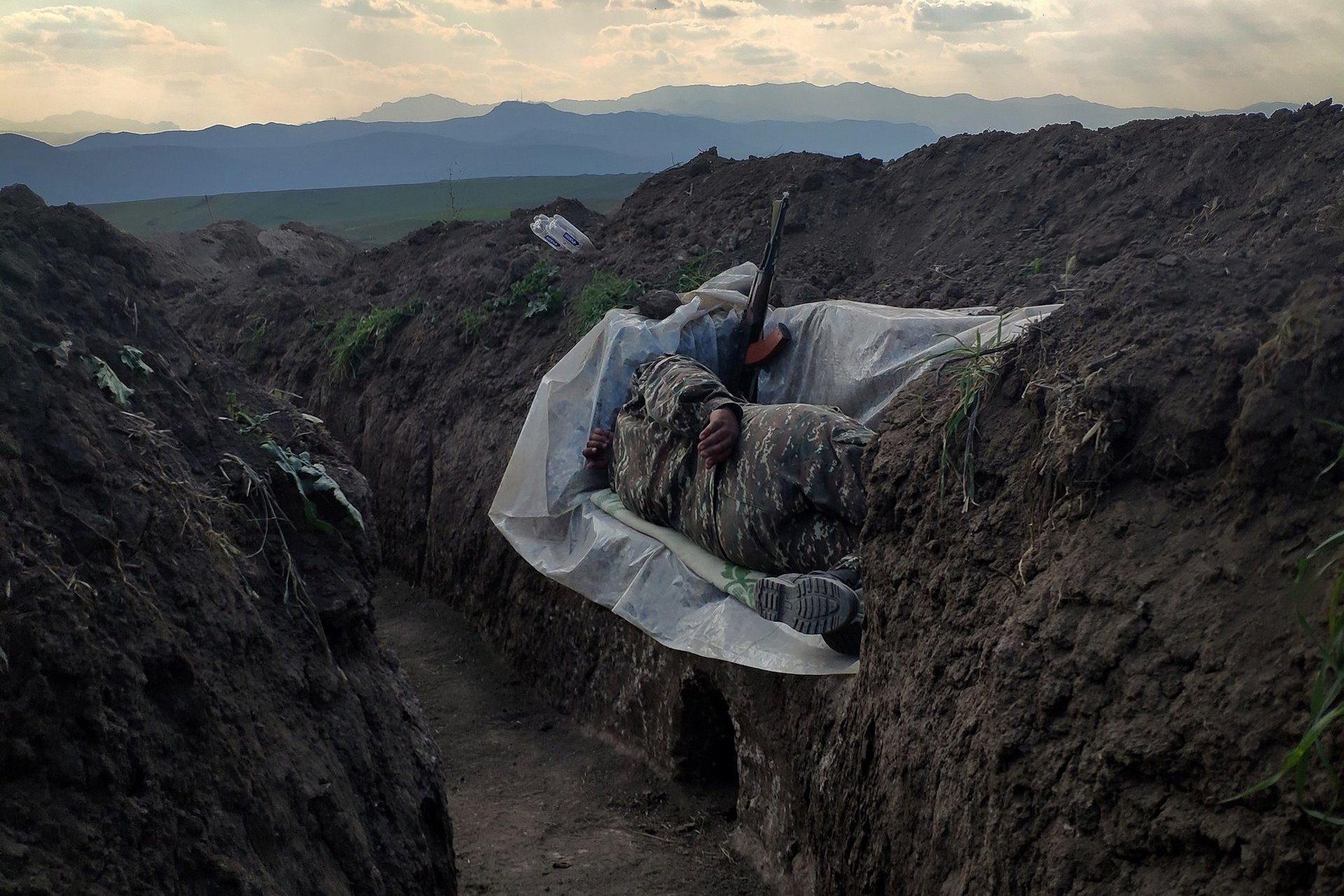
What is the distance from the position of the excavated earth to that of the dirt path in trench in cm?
14

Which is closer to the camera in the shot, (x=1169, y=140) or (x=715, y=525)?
(x=715, y=525)

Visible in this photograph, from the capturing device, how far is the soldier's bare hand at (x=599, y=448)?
489 cm

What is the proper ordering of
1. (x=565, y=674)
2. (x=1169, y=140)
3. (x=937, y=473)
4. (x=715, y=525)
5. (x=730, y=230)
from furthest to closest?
1. (x=730, y=230)
2. (x=1169, y=140)
3. (x=565, y=674)
4. (x=715, y=525)
5. (x=937, y=473)

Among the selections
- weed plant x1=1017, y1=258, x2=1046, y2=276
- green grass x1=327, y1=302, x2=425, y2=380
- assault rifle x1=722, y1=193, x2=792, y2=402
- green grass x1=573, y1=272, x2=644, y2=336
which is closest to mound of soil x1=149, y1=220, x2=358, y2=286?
green grass x1=327, y1=302, x2=425, y2=380

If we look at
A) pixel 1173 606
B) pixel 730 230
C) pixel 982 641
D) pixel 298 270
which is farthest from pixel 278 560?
pixel 298 270

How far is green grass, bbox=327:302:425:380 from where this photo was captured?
7.68 metres

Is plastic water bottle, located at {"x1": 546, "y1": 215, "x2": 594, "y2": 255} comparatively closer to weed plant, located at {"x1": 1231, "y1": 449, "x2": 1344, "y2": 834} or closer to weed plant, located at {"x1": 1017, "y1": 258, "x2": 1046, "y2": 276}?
weed plant, located at {"x1": 1017, "y1": 258, "x2": 1046, "y2": 276}

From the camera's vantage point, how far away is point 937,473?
113 inches

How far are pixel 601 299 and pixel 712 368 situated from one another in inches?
55.6

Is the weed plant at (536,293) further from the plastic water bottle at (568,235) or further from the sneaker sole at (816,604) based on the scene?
the sneaker sole at (816,604)

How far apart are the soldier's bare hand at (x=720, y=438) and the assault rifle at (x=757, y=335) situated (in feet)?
3.10

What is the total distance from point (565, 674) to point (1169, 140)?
4.04m

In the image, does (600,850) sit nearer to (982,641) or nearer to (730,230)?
(982,641)

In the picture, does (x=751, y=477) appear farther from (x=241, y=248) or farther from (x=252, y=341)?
(x=241, y=248)
